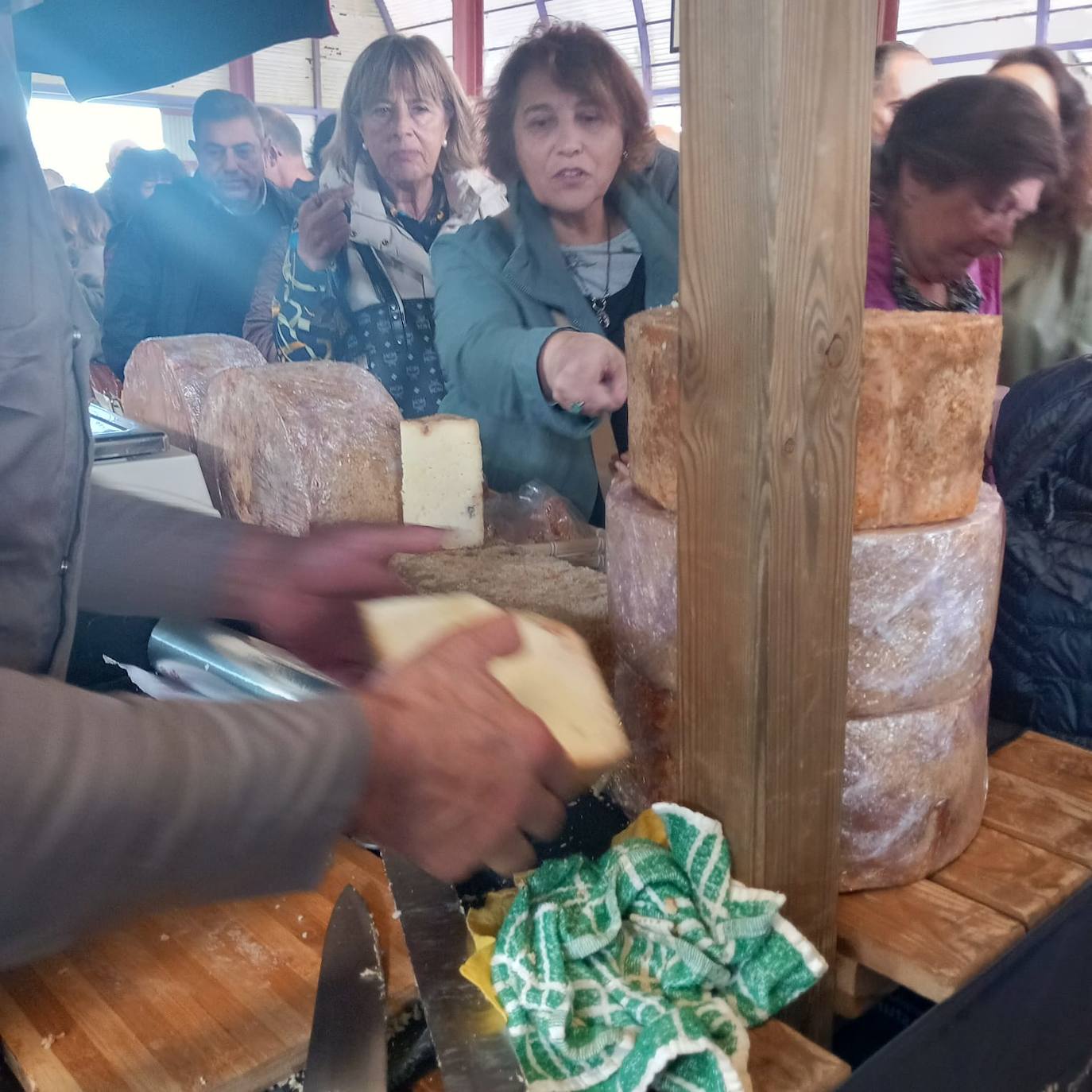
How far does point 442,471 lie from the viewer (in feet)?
6.45

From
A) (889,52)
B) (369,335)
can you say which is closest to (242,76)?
(369,335)

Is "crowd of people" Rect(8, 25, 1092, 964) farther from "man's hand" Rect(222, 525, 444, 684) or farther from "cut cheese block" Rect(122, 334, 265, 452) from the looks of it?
"cut cheese block" Rect(122, 334, 265, 452)

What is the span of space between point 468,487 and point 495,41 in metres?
1.03

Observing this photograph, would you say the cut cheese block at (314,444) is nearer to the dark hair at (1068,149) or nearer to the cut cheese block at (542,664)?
the cut cheese block at (542,664)

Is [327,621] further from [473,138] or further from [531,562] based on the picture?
[473,138]

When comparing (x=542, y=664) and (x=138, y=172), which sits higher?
(x=138, y=172)

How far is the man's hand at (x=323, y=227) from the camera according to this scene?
2.34 m

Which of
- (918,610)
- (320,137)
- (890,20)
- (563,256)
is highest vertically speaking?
(890,20)

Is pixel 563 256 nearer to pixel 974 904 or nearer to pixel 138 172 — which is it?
pixel 138 172

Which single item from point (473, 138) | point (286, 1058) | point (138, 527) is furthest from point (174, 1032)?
point (473, 138)

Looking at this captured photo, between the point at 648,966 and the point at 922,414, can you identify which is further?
the point at 922,414

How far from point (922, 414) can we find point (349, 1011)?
2.83 feet

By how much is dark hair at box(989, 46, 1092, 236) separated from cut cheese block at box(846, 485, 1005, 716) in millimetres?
1344

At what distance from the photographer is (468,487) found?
1998 mm
